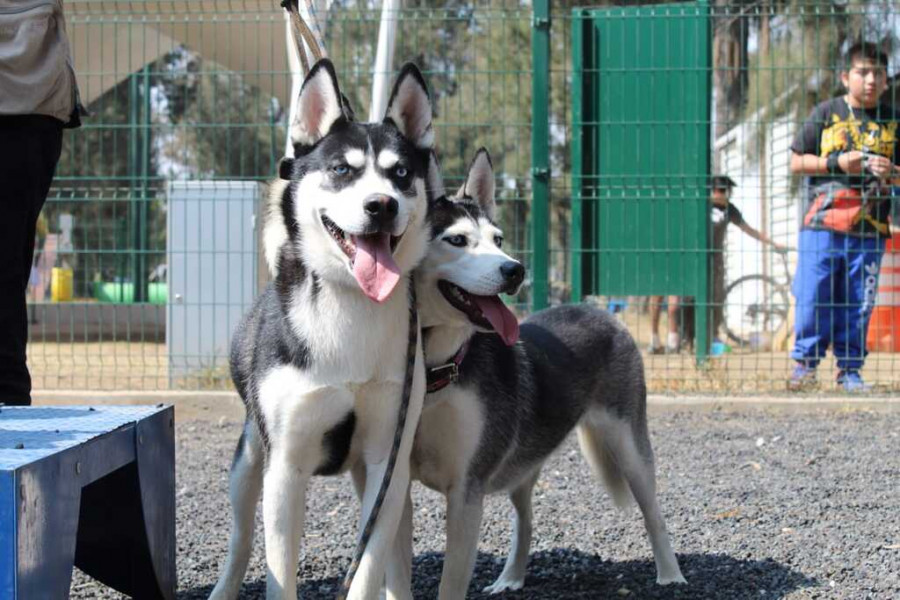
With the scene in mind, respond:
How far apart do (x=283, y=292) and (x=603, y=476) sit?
184 cm

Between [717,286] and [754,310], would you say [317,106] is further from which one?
[754,310]

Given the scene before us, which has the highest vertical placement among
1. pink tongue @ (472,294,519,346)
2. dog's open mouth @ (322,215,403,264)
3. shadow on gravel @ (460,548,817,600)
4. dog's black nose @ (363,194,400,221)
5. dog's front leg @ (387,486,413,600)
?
dog's black nose @ (363,194,400,221)

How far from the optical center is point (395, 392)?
2.92 meters

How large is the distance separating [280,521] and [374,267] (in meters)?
0.74

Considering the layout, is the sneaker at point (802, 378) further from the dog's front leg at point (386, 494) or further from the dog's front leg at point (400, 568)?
the dog's front leg at point (386, 494)

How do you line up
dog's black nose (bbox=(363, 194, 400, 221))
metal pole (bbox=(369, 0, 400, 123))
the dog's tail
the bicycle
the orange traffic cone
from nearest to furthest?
dog's black nose (bbox=(363, 194, 400, 221)) < the dog's tail < metal pole (bbox=(369, 0, 400, 123)) < the orange traffic cone < the bicycle

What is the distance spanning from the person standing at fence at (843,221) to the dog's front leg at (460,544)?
497 centimetres

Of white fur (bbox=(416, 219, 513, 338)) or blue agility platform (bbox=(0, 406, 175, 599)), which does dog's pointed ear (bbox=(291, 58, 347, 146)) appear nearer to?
white fur (bbox=(416, 219, 513, 338))

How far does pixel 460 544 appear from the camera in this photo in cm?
329

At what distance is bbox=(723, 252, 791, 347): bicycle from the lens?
8891 mm

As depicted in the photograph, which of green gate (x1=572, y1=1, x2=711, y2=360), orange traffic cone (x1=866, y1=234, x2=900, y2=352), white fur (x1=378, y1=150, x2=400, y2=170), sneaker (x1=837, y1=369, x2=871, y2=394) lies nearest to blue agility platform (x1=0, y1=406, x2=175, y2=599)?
white fur (x1=378, y1=150, x2=400, y2=170)

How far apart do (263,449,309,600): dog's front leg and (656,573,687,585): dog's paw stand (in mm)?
1604

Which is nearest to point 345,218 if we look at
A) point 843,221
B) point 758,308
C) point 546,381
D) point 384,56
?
point 546,381

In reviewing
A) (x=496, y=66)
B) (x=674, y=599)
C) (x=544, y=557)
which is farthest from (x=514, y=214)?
(x=674, y=599)
